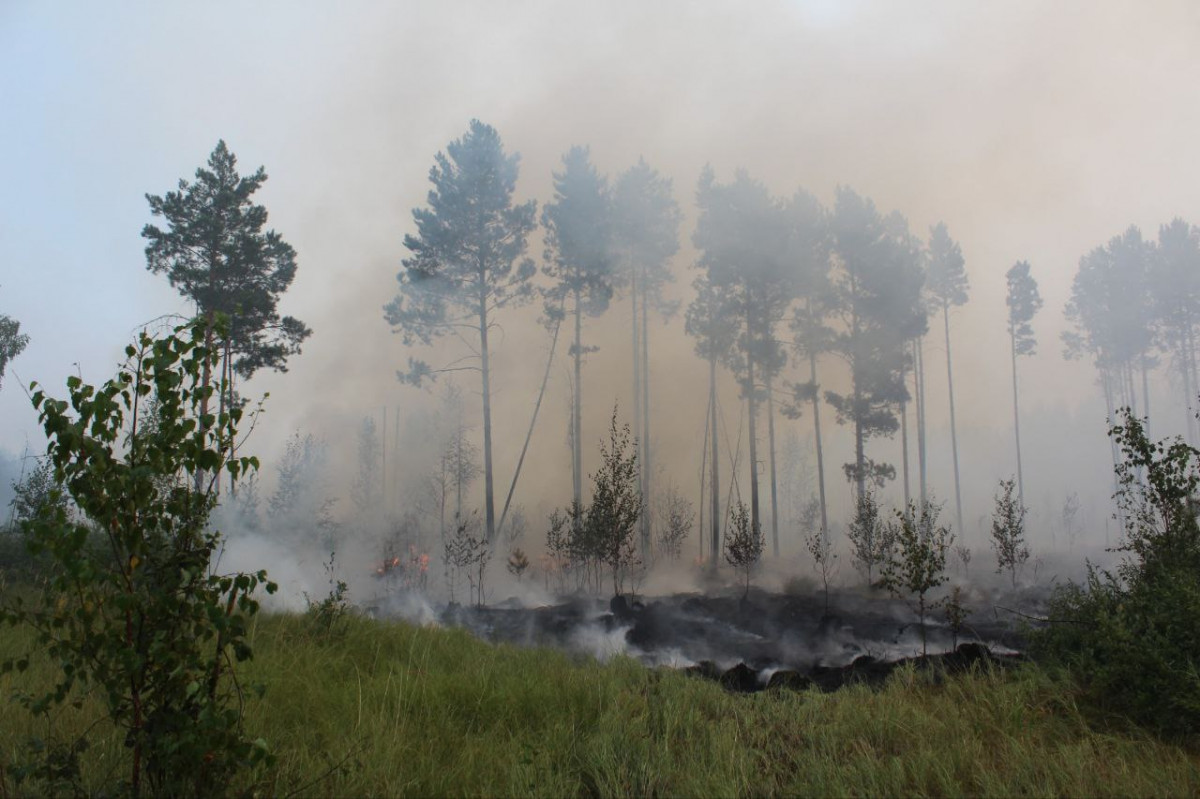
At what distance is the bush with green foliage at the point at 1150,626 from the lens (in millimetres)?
6309

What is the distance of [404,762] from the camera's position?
4547 millimetres

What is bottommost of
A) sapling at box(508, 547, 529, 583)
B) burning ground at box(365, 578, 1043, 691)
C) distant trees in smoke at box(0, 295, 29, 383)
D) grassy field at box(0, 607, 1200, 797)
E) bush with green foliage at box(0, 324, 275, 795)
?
burning ground at box(365, 578, 1043, 691)

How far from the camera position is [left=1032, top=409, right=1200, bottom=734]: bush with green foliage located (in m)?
→ 6.31

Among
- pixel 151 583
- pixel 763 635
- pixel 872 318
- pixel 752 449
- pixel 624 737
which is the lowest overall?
pixel 763 635

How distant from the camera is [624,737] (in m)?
5.22

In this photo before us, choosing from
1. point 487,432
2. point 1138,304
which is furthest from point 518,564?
point 1138,304

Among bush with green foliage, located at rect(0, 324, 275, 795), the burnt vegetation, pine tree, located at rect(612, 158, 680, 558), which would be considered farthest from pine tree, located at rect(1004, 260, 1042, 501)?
bush with green foliage, located at rect(0, 324, 275, 795)

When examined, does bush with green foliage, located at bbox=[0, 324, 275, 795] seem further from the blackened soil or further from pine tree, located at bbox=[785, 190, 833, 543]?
pine tree, located at bbox=[785, 190, 833, 543]

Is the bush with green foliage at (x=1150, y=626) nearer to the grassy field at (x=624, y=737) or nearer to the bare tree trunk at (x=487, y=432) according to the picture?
the grassy field at (x=624, y=737)

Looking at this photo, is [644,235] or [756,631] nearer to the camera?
[756,631]

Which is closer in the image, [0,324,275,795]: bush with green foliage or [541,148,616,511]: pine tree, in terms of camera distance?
[0,324,275,795]: bush with green foliage

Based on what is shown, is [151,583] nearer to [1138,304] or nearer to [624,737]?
[624,737]

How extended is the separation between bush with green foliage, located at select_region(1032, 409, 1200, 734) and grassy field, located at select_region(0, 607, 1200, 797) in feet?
1.36

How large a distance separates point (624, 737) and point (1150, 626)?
5715 mm
